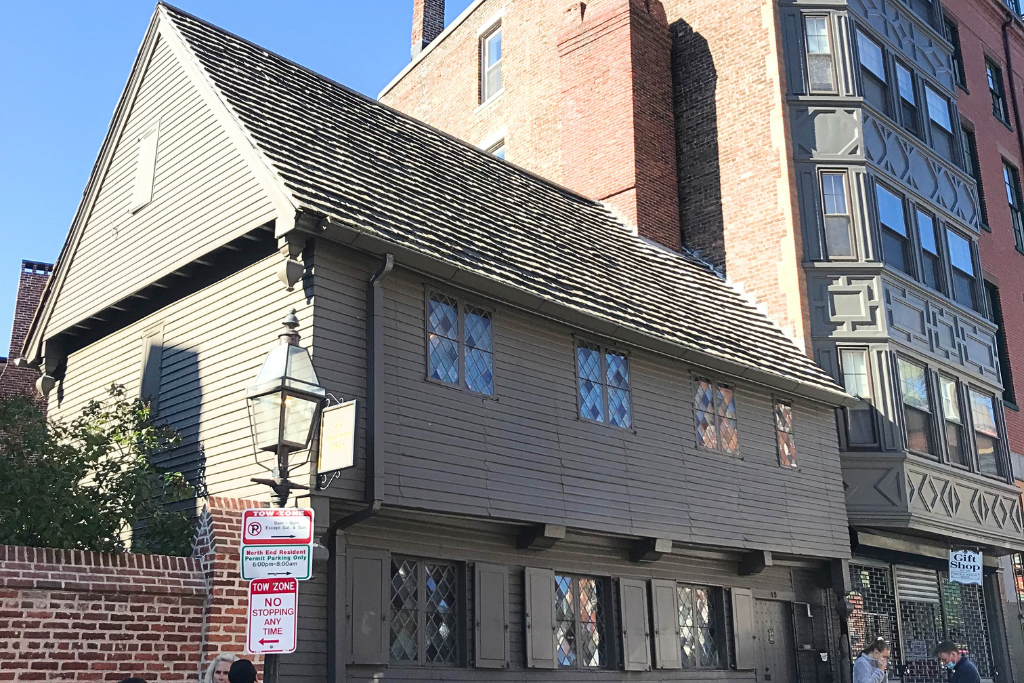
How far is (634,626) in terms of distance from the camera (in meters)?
14.6

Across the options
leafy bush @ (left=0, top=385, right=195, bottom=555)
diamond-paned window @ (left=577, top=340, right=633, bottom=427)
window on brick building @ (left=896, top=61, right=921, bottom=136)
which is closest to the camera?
leafy bush @ (left=0, top=385, right=195, bottom=555)

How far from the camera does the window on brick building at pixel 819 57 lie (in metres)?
20.4

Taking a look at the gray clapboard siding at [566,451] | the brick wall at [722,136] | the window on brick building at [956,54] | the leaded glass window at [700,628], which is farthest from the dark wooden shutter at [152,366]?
the window on brick building at [956,54]

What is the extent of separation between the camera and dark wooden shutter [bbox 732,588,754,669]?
53.4ft

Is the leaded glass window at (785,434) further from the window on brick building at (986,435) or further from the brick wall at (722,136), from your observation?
the window on brick building at (986,435)

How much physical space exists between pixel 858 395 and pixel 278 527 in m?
13.8

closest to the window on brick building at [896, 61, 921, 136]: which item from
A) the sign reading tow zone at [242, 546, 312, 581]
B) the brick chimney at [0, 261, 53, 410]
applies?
the sign reading tow zone at [242, 546, 312, 581]

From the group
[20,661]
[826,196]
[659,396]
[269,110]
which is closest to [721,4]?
[826,196]

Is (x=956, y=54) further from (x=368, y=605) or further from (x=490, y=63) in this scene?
(x=368, y=605)

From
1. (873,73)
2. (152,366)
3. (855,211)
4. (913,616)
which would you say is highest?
(873,73)

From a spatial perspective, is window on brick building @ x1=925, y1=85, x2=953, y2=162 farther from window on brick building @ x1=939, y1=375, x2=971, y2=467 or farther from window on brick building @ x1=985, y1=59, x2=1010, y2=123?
window on brick building @ x1=985, y1=59, x2=1010, y2=123

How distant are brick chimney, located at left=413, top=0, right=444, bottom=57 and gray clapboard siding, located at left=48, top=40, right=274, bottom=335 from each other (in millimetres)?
17730

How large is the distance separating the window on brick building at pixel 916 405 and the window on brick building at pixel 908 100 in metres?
5.30

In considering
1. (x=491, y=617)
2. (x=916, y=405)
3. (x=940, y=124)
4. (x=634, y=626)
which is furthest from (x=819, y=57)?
(x=491, y=617)
